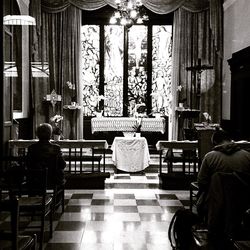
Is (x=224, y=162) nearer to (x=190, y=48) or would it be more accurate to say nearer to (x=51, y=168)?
(x=51, y=168)

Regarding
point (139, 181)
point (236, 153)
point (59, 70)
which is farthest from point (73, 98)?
point (236, 153)

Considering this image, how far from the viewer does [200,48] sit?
13.2 metres

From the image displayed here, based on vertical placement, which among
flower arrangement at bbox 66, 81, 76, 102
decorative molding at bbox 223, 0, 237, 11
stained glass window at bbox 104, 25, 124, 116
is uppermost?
decorative molding at bbox 223, 0, 237, 11

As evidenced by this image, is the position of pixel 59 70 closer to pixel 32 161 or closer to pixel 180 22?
pixel 180 22

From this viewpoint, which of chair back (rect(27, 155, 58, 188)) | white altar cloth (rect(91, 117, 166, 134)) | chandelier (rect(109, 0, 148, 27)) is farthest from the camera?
white altar cloth (rect(91, 117, 166, 134))

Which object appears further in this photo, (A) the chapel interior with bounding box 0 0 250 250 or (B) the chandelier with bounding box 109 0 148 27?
(A) the chapel interior with bounding box 0 0 250 250

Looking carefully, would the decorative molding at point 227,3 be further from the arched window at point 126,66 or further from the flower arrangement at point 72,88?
the flower arrangement at point 72,88

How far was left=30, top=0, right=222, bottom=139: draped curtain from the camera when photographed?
42.5ft

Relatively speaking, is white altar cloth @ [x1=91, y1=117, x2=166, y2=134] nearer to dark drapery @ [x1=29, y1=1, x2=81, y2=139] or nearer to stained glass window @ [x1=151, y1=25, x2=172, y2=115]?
dark drapery @ [x1=29, y1=1, x2=81, y2=139]

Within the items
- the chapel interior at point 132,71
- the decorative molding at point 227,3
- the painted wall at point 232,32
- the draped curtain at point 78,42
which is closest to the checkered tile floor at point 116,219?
the chapel interior at point 132,71

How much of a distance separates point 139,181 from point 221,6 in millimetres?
6329

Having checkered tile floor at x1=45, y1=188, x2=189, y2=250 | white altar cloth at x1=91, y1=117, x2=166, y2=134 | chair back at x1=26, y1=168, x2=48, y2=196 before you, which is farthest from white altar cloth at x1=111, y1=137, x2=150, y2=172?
chair back at x1=26, y1=168, x2=48, y2=196

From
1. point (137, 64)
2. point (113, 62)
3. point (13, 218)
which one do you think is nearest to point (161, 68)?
point (137, 64)

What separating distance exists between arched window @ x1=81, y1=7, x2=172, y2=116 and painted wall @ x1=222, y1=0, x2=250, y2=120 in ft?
5.37
